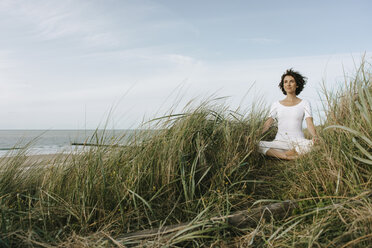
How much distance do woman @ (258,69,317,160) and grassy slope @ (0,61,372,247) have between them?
877 millimetres

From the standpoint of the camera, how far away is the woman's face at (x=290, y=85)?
4645 mm

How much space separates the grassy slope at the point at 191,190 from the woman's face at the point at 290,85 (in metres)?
1.62

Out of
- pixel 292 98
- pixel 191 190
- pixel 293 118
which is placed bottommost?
pixel 191 190

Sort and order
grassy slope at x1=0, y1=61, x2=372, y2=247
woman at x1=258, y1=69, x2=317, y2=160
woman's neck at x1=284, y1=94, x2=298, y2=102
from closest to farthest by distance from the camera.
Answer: grassy slope at x1=0, y1=61, x2=372, y2=247, woman at x1=258, y1=69, x2=317, y2=160, woman's neck at x1=284, y1=94, x2=298, y2=102

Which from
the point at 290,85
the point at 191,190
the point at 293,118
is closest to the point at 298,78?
the point at 290,85

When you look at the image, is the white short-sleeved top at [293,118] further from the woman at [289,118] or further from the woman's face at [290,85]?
the woman's face at [290,85]

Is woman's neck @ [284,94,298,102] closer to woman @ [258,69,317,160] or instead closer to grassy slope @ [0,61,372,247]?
woman @ [258,69,317,160]

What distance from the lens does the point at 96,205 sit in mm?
2240

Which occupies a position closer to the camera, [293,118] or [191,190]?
[191,190]

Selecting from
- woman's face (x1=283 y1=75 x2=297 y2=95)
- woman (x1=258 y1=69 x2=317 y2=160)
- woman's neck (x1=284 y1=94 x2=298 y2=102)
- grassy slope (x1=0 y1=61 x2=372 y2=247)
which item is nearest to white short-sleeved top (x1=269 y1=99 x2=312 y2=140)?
woman (x1=258 y1=69 x2=317 y2=160)

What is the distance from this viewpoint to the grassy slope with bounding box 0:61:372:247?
181cm

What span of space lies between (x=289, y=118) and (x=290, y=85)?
625mm

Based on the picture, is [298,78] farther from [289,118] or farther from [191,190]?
[191,190]

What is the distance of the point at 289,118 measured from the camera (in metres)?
4.45
